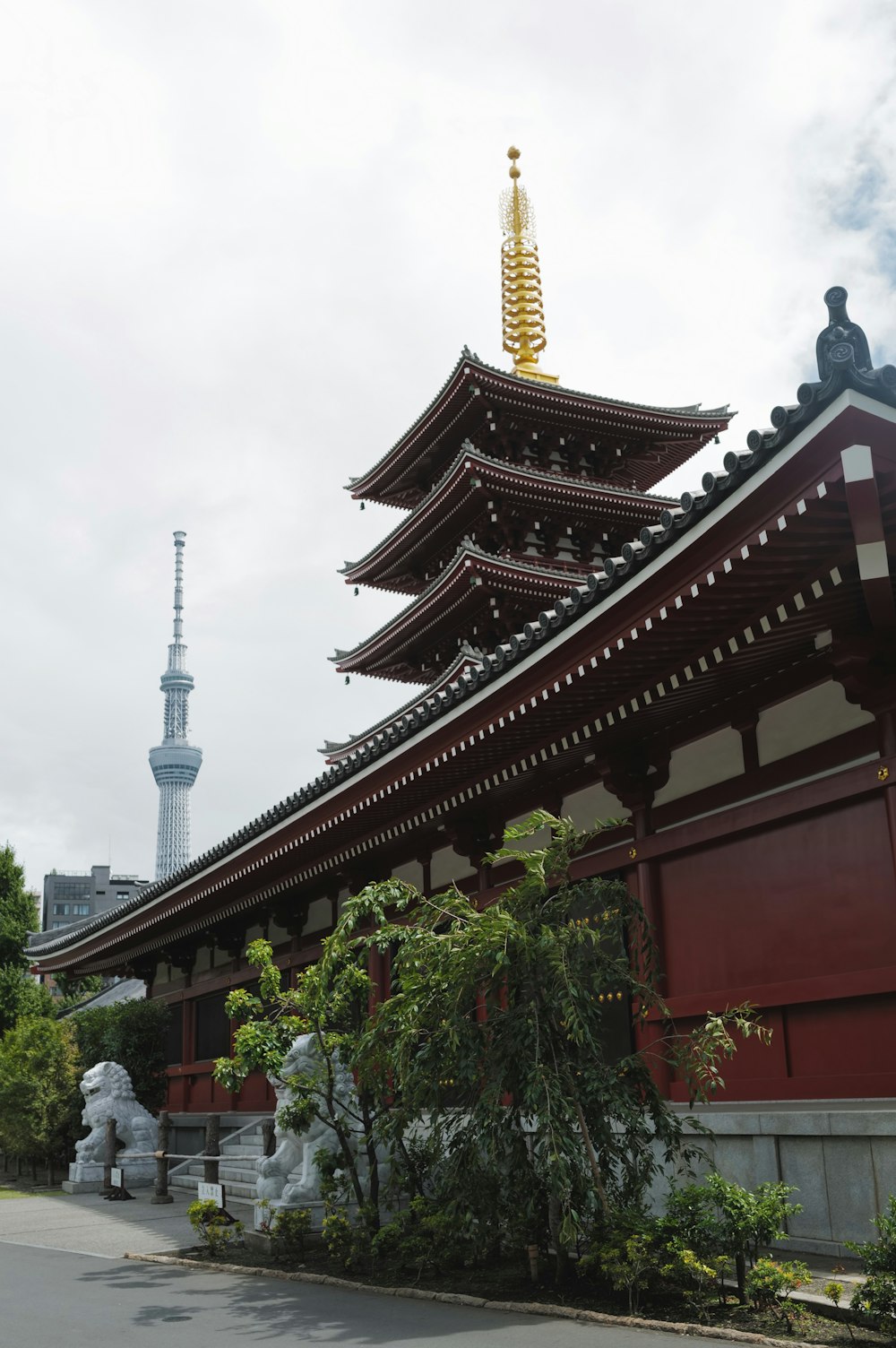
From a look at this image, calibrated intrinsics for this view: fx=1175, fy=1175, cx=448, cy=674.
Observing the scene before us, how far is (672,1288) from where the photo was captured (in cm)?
782

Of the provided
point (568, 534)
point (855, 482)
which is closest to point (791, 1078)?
point (855, 482)

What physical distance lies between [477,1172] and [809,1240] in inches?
99.0

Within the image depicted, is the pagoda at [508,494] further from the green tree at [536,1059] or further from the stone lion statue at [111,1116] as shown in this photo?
the green tree at [536,1059]

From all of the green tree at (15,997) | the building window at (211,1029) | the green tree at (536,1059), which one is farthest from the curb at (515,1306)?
the green tree at (15,997)

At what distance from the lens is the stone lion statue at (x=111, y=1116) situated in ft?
67.8

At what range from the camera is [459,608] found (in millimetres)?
21812

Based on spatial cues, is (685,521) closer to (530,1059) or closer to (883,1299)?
(530,1059)

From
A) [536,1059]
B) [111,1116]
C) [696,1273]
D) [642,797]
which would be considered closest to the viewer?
[696,1273]

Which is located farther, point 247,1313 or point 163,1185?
point 163,1185

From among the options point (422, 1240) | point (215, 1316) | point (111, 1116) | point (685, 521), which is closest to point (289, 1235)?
point (422, 1240)

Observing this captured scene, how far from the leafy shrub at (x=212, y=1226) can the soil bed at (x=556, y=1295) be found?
0.50 ft

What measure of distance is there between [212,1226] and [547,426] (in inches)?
628

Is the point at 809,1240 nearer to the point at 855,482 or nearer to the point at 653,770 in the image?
the point at 653,770

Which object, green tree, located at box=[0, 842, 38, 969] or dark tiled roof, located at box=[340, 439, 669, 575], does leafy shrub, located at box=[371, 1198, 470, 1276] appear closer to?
dark tiled roof, located at box=[340, 439, 669, 575]
